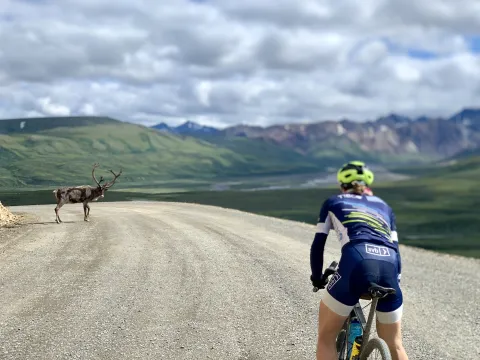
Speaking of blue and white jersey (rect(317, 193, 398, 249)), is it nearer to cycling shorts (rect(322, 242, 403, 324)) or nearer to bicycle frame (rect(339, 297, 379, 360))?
cycling shorts (rect(322, 242, 403, 324))

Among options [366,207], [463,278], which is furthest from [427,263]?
[366,207]

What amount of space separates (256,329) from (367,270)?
4951 mm

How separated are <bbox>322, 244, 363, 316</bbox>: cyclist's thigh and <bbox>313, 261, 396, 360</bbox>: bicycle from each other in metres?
0.18

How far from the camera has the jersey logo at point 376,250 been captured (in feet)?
19.2

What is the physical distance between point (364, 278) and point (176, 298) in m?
7.09

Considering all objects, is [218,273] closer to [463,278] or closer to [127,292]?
[127,292]

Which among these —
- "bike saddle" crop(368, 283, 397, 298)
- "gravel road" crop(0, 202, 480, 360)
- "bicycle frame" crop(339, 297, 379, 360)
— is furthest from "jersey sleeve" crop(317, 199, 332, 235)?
"gravel road" crop(0, 202, 480, 360)

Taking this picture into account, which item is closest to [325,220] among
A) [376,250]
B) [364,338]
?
[376,250]

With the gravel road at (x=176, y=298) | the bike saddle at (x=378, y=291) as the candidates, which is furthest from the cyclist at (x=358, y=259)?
the gravel road at (x=176, y=298)

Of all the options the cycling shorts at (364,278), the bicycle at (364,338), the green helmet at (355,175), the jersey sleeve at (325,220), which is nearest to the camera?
the bicycle at (364,338)

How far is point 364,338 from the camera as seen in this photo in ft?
19.5

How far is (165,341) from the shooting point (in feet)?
30.2

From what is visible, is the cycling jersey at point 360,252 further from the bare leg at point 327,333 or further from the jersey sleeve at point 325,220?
the bare leg at point 327,333

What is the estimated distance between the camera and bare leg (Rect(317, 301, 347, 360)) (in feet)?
20.0
